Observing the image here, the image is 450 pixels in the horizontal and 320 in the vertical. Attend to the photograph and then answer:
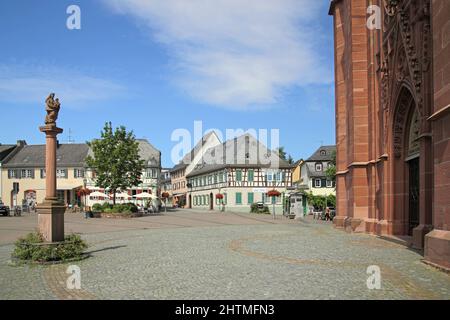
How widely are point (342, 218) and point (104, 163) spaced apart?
25.6m

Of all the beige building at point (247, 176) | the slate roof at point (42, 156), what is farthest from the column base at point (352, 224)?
the slate roof at point (42, 156)

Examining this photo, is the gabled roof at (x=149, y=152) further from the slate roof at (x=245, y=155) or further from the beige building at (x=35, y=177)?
the beige building at (x=35, y=177)

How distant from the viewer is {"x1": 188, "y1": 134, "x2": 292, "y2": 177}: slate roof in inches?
2514

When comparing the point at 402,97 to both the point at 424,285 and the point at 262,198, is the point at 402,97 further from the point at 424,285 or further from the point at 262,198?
the point at 262,198

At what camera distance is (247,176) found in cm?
6378

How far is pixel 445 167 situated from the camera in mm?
9664

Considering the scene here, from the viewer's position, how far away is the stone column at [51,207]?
12.2 metres

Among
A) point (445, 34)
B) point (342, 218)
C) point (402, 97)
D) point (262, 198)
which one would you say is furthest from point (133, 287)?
point (262, 198)

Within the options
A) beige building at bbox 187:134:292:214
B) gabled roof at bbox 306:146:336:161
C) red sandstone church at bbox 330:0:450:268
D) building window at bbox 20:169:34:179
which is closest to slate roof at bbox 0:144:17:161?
building window at bbox 20:169:34:179

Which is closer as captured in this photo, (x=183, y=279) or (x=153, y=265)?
(x=183, y=279)

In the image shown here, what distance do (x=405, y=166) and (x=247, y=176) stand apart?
47283 millimetres

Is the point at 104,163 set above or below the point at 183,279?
above

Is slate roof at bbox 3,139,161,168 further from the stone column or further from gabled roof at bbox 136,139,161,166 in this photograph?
the stone column
